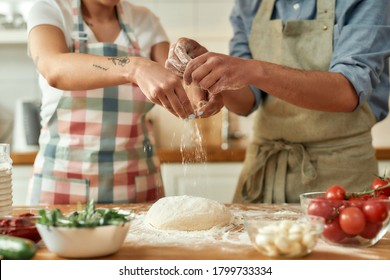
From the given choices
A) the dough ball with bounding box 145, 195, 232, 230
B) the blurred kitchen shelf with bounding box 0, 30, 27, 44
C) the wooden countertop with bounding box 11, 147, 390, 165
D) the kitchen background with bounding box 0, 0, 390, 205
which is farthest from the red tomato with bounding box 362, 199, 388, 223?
the blurred kitchen shelf with bounding box 0, 30, 27, 44

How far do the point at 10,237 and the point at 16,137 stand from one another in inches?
72.7

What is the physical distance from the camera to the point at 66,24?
1.66m

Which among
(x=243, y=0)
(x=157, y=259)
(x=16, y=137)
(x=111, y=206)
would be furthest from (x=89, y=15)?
(x=16, y=137)

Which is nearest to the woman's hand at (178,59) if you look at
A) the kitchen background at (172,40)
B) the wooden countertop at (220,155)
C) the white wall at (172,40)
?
the wooden countertop at (220,155)

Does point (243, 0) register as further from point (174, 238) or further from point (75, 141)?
point (174, 238)

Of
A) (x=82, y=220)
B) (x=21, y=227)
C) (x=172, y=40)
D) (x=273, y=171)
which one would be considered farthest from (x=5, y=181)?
(x=172, y=40)

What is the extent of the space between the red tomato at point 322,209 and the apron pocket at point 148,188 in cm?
77

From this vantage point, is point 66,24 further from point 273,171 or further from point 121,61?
point 273,171

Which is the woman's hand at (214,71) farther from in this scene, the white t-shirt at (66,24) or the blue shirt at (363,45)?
the white t-shirt at (66,24)

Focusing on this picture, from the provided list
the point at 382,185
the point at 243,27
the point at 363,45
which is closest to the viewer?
the point at 382,185

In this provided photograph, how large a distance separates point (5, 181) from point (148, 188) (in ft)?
1.86

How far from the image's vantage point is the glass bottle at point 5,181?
125 centimetres

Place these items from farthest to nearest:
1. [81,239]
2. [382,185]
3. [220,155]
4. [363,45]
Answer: [220,155]
[363,45]
[382,185]
[81,239]

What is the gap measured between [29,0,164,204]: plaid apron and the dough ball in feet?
1.34
